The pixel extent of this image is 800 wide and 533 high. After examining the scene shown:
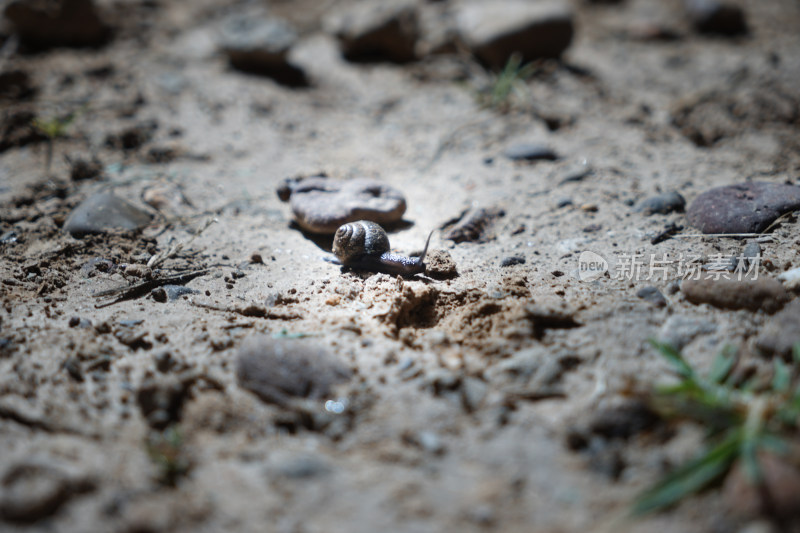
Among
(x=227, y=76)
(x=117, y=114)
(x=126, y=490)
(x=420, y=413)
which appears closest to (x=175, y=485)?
(x=126, y=490)

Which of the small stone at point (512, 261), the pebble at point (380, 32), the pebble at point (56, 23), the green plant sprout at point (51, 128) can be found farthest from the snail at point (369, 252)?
the pebble at point (56, 23)

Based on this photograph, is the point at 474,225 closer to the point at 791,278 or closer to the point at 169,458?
the point at 791,278

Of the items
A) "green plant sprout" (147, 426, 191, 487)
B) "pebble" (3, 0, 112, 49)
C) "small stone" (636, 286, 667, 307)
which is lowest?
"green plant sprout" (147, 426, 191, 487)

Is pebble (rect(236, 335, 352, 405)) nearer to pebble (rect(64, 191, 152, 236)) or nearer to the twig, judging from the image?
the twig

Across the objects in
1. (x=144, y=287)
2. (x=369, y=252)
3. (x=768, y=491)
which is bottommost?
(x=144, y=287)

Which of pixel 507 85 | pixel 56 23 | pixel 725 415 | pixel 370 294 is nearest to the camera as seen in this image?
pixel 725 415

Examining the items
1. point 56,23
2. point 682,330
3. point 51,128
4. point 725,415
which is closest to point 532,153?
point 682,330

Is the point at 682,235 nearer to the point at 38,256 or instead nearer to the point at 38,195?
the point at 38,256

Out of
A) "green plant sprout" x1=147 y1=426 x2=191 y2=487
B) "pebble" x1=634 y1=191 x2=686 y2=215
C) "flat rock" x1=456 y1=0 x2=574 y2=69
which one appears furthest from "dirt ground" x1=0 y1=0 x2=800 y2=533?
"flat rock" x1=456 y1=0 x2=574 y2=69
